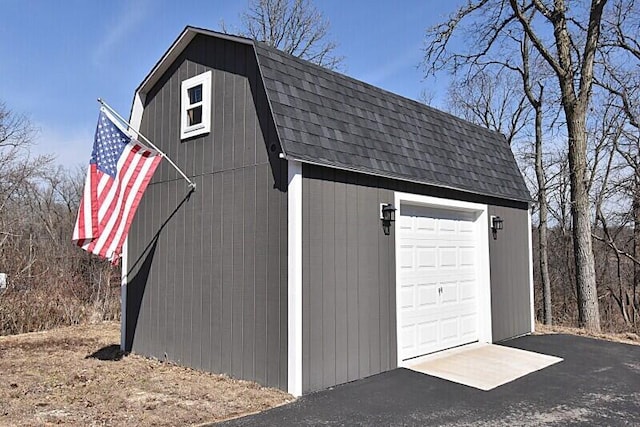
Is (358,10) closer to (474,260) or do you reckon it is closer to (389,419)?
(474,260)

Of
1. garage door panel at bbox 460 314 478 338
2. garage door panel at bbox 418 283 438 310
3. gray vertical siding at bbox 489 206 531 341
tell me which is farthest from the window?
gray vertical siding at bbox 489 206 531 341

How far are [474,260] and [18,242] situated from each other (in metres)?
9.68

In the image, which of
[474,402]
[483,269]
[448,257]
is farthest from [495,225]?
[474,402]

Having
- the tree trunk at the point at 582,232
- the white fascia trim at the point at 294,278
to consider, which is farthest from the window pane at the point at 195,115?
the tree trunk at the point at 582,232

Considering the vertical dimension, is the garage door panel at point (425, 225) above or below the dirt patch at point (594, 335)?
above

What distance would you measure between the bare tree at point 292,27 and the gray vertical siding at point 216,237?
11938mm

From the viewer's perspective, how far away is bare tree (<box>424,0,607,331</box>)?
413 inches

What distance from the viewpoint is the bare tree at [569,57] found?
34.4ft

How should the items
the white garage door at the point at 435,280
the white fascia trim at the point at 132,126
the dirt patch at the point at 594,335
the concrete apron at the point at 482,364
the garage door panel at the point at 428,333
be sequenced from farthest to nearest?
1. the dirt patch at the point at 594,335
2. the white fascia trim at the point at 132,126
3. the garage door panel at the point at 428,333
4. the white garage door at the point at 435,280
5. the concrete apron at the point at 482,364

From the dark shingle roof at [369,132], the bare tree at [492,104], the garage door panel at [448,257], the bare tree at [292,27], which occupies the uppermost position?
the bare tree at [292,27]

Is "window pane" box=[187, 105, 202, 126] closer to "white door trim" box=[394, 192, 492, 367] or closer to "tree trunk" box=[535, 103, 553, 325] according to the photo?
"white door trim" box=[394, 192, 492, 367]

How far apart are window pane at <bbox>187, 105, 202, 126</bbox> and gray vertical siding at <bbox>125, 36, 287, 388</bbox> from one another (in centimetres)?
26

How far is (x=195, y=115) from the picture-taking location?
264 inches

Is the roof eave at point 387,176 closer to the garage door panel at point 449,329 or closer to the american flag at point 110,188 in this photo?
the garage door panel at point 449,329
